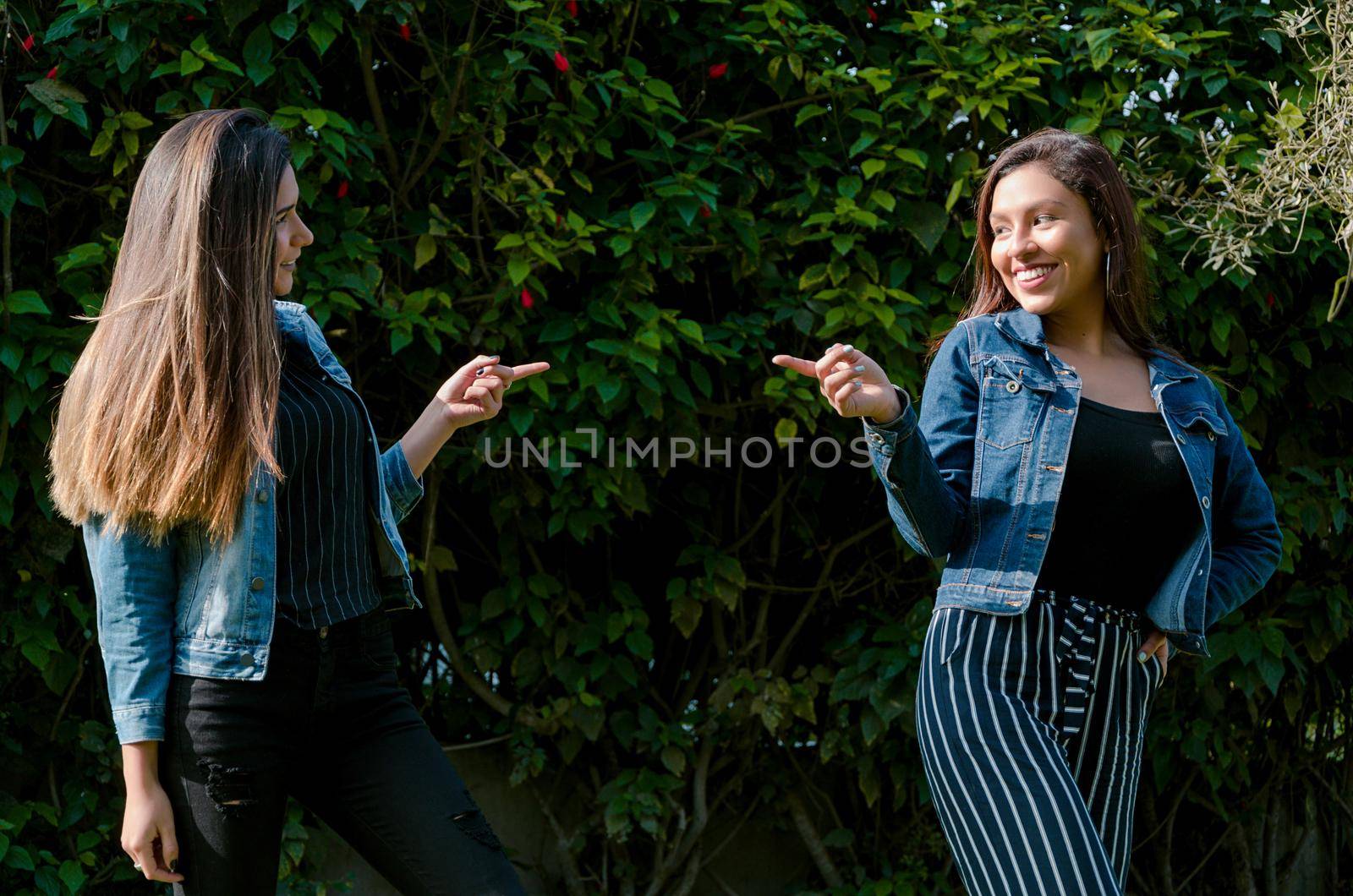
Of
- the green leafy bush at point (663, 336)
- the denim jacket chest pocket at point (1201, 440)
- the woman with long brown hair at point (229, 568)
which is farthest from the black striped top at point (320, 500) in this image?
the denim jacket chest pocket at point (1201, 440)

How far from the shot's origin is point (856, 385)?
2004 mm

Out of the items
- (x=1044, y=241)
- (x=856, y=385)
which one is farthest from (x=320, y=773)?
(x=1044, y=241)

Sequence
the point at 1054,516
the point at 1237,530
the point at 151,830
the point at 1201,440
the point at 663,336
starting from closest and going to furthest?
the point at 151,830 → the point at 1054,516 → the point at 1201,440 → the point at 1237,530 → the point at 663,336

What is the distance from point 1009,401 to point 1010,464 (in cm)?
11

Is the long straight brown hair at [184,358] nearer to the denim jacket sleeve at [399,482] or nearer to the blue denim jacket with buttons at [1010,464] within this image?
the denim jacket sleeve at [399,482]

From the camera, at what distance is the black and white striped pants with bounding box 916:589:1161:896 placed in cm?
197

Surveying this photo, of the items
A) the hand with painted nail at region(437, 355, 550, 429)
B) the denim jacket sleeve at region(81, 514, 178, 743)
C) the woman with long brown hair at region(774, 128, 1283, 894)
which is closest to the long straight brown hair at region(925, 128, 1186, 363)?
the woman with long brown hair at region(774, 128, 1283, 894)

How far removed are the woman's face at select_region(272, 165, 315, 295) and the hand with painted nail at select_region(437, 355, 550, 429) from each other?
0.37 m

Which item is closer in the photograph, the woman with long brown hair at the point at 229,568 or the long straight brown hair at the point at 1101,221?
the woman with long brown hair at the point at 229,568

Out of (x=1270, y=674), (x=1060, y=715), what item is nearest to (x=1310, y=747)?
(x=1270, y=674)

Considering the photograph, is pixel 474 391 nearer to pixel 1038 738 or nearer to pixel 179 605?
pixel 179 605

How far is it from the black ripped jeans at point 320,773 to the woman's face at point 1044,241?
3.97 ft

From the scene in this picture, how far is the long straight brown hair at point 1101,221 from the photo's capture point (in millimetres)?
2320

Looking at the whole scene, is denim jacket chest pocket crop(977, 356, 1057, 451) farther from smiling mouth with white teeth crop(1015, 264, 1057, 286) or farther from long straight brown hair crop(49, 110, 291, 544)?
long straight brown hair crop(49, 110, 291, 544)
